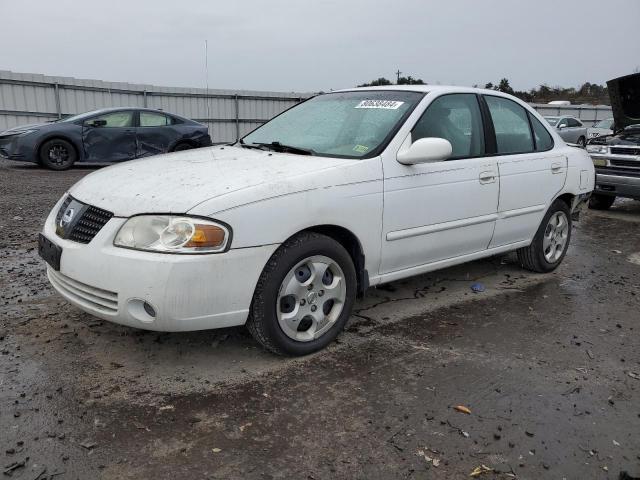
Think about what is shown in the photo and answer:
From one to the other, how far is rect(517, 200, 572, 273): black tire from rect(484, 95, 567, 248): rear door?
0.45 ft

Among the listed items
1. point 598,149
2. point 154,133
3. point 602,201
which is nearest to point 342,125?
point 598,149

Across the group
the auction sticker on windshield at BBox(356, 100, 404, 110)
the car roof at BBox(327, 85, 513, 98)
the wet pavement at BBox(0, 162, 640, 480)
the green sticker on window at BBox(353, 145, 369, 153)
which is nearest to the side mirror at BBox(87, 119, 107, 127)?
the wet pavement at BBox(0, 162, 640, 480)

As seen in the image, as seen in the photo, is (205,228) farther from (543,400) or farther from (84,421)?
(543,400)

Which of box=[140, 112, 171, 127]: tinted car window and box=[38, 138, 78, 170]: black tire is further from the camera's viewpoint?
box=[140, 112, 171, 127]: tinted car window

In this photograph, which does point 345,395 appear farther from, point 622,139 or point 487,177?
point 622,139

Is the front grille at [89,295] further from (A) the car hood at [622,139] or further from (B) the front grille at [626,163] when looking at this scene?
(A) the car hood at [622,139]

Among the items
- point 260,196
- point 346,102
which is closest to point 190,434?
point 260,196

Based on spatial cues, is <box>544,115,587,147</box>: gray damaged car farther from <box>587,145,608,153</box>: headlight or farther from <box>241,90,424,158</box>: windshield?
<box>241,90,424,158</box>: windshield

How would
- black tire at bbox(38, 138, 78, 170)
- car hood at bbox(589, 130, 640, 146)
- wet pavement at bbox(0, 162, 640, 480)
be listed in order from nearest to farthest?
1. wet pavement at bbox(0, 162, 640, 480)
2. car hood at bbox(589, 130, 640, 146)
3. black tire at bbox(38, 138, 78, 170)

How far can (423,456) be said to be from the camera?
244 cm

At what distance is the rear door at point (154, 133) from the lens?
12.3 m

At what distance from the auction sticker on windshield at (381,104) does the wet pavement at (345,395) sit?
4.83 ft

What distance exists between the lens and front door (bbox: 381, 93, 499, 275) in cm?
366

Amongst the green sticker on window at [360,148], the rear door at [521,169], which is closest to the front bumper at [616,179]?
the rear door at [521,169]
